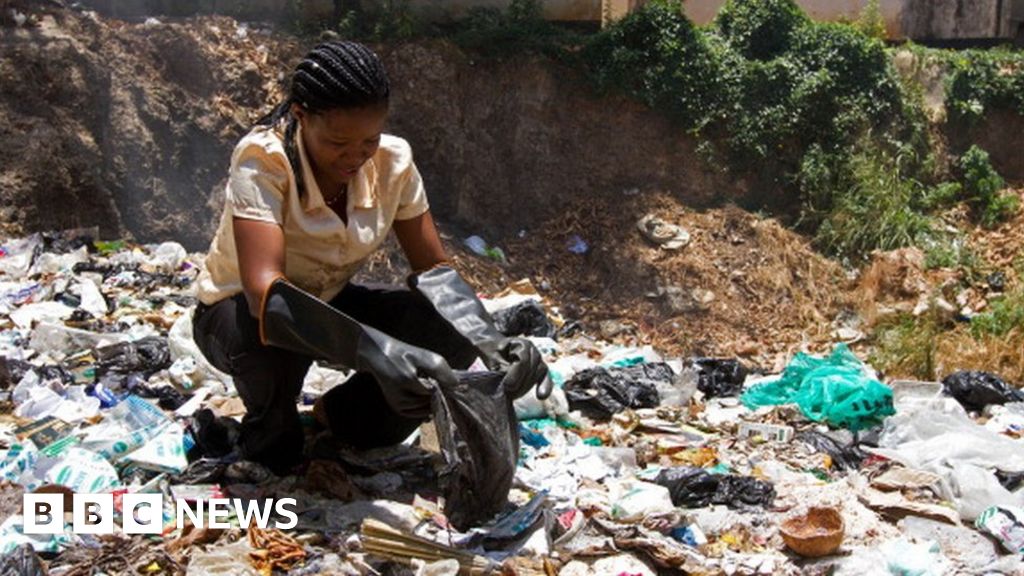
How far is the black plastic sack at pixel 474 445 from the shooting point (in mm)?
2979

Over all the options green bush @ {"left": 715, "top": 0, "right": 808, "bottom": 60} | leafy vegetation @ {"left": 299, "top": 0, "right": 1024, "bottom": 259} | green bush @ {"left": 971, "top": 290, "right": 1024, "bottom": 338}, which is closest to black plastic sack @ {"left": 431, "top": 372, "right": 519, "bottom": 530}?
green bush @ {"left": 971, "top": 290, "right": 1024, "bottom": 338}

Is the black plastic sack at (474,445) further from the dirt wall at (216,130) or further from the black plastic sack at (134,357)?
the dirt wall at (216,130)

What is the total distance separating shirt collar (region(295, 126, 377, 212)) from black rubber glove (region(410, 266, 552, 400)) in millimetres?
289

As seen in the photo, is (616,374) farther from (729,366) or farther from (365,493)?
(365,493)

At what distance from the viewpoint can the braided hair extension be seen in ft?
10.0

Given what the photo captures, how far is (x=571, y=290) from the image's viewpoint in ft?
28.8

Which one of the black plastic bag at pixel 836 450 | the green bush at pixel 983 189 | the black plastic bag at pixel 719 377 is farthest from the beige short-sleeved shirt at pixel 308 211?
the green bush at pixel 983 189

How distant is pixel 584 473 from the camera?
373 cm

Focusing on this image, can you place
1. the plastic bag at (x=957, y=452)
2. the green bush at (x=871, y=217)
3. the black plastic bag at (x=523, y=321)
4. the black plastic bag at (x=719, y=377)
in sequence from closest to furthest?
the plastic bag at (x=957, y=452) < the black plastic bag at (x=719, y=377) < the black plastic bag at (x=523, y=321) < the green bush at (x=871, y=217)

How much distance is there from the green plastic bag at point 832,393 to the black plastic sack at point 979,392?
42 cm

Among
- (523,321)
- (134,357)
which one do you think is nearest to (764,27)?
(523,321)

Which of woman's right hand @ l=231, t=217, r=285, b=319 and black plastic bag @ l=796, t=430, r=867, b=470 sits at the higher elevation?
woman's right hand @ l=231, t=217, r=285, b=319

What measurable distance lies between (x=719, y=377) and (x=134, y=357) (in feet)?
8.63

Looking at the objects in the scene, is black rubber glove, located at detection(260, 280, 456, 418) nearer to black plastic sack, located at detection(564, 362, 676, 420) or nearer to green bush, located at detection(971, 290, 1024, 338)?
black plastic sack, located at detection(564, 362, 676, 420)
